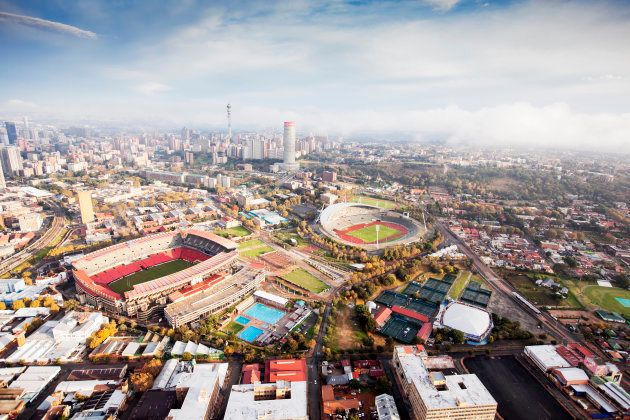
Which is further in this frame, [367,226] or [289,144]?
[289,144]

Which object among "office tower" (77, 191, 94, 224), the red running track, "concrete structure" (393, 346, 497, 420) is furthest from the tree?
the red running track

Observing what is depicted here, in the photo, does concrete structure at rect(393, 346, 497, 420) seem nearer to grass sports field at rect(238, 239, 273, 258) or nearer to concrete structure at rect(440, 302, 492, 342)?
concrete structure at rect(440, 302, 492, 342)

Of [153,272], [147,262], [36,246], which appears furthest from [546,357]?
[36,246]

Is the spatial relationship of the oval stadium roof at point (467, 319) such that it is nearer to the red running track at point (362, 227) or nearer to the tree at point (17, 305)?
the red running track at point (362, 227)

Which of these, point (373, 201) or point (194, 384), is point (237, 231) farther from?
point (194, 384)

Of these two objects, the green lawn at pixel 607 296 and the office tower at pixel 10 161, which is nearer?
the green lawn at pixel 607 296

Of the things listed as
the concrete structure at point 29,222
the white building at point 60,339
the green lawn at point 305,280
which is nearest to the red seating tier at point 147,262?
the white building at point 60,339
